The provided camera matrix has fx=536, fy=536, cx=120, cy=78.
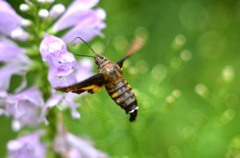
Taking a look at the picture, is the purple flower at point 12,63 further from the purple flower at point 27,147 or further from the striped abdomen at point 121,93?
the striped abdomen at point 121,93

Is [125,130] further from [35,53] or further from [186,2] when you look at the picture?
[186,2]

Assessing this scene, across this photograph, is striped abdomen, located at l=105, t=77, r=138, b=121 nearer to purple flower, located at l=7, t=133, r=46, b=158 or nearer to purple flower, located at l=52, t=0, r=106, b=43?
→ purple flower, located at l=52, t=0, r=106, b=43

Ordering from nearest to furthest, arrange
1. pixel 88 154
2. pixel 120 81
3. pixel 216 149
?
pixel 120 81 → pixel 88 154 → pixel 216 149

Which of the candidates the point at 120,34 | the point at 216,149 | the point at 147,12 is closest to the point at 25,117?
the point at 216,149

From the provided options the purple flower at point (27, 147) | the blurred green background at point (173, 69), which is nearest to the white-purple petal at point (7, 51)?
the purple flower at point (27, 147)

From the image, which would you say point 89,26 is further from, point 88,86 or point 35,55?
point 88,86

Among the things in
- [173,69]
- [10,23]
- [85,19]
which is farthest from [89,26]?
[173,69]
